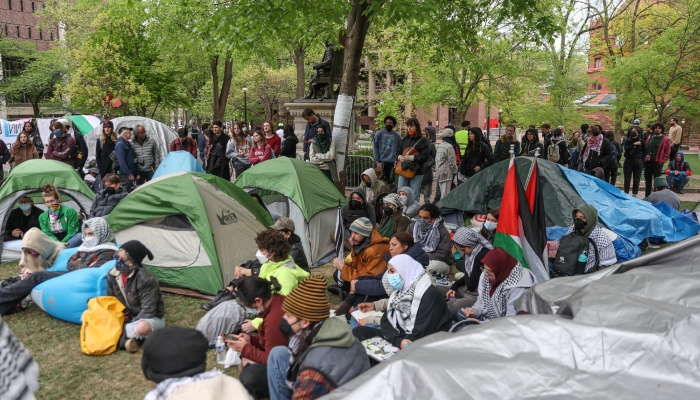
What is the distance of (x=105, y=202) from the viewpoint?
7.54 metres

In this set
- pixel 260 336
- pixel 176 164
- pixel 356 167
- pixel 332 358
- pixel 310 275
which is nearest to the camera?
pixel 332 358

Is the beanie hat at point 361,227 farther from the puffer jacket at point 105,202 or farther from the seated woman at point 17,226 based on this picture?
the seated woman at point 17,226

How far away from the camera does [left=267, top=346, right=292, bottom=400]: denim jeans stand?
3.68 metres

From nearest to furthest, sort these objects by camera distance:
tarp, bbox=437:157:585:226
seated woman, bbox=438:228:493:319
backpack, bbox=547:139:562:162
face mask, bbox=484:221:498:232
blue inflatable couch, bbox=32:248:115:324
A: seated woman, bbox=438:228:493:319
blue inflatable couch, bbox=32:248:115:324
face mask, bbox=484:221:498:232
tarp, bbox=437:157:585:226
backpack, bbox=547:139:562:162

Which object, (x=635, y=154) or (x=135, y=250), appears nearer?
(x=135, y=250)

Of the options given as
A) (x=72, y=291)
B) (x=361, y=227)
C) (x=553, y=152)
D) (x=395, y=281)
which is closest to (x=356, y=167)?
(x=553, y=152)

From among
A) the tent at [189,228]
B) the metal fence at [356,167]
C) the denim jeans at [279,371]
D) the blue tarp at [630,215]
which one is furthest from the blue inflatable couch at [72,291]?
the metal fence at [356,167]

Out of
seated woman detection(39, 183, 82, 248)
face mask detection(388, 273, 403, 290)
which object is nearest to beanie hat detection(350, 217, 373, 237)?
face mask detection(388, 273, 403, 290)

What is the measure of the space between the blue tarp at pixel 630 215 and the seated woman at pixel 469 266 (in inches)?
133

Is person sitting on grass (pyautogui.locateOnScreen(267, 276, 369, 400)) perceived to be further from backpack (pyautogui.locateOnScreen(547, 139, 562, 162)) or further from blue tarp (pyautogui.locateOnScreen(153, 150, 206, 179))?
backpack (pyautogui.locateOnScreen(547, 139, 562, 162))

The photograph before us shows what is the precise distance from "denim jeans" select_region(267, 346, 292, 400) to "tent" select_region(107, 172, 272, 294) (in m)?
2.71

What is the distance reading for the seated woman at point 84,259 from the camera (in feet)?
18.8

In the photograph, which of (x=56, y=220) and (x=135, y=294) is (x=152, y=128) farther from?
(x=135, y=294)

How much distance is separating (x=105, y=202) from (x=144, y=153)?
308cm
